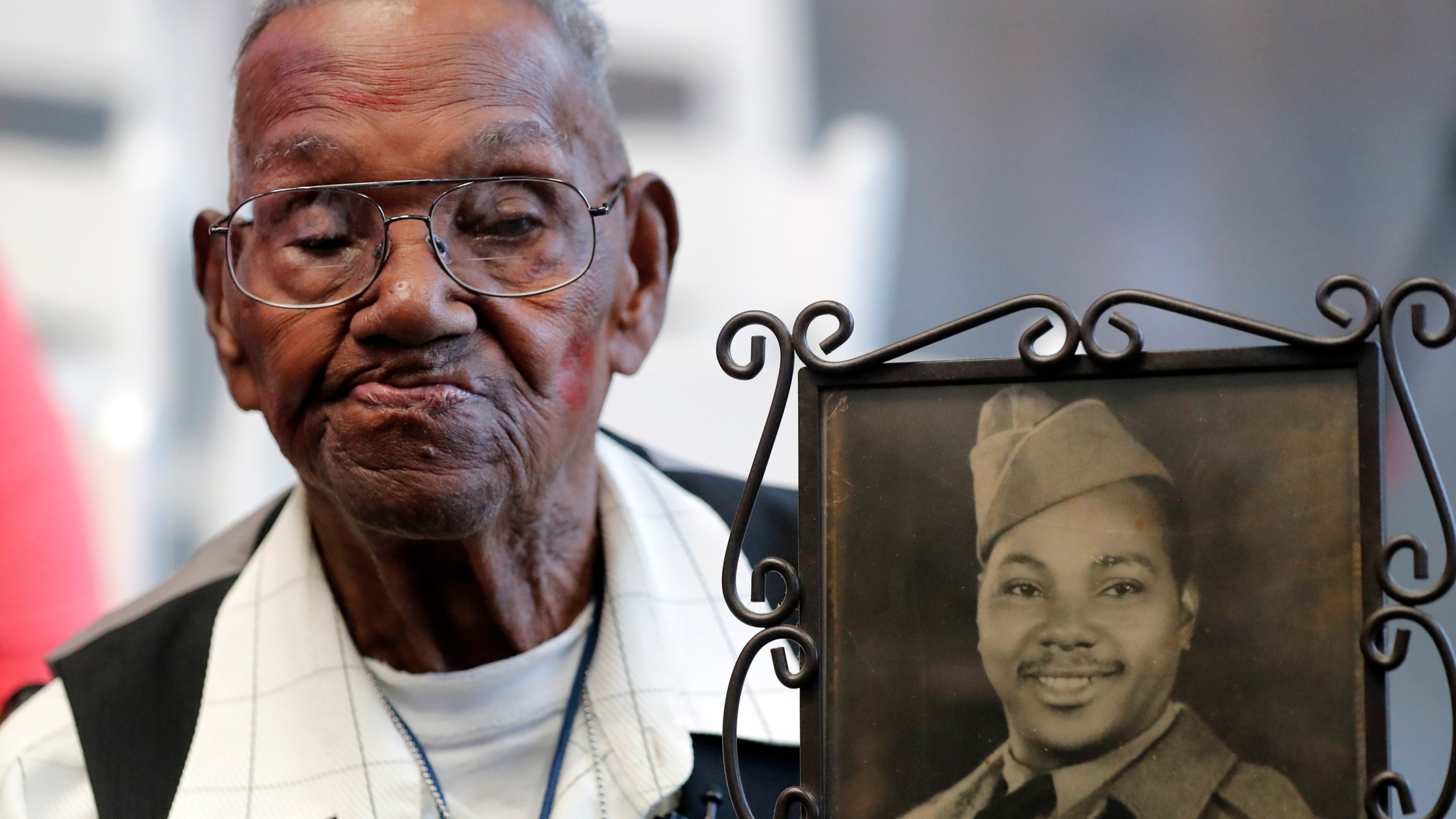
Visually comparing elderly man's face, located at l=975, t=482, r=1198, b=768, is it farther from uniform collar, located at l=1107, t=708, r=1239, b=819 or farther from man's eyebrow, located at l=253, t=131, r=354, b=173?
man's eyebrow, located at l=253, t=131, r=354, b=173

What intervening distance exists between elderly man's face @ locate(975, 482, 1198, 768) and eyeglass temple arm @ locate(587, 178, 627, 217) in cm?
43

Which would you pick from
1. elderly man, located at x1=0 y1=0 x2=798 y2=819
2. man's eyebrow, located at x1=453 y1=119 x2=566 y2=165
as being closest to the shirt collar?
elderly man, located at x1=0 y1=0 x2=798 y2=819

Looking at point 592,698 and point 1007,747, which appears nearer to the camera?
point 1007,747

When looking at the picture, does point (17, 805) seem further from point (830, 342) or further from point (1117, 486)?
point (1117, 486)

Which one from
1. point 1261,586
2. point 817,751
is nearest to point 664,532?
point 817,751

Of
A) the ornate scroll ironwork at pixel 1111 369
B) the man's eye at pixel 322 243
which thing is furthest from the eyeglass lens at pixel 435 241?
the ornate scroll ironwork at pixel 1111 369

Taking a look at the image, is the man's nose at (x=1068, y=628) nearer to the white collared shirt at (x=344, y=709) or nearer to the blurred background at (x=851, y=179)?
the white collared shirt at (x=344, y=709)

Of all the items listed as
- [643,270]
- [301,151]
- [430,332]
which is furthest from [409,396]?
[643,270]

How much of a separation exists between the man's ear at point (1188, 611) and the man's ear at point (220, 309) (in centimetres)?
69

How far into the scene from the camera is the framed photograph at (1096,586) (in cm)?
66

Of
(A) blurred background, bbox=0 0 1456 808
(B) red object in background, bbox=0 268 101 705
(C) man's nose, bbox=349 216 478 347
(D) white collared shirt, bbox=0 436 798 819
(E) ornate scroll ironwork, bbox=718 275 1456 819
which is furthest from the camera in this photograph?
(A) blurred background, bbox=0 0 1456 808

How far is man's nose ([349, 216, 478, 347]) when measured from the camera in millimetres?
852

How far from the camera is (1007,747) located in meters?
0.69

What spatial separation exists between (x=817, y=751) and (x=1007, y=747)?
0.10 meters
